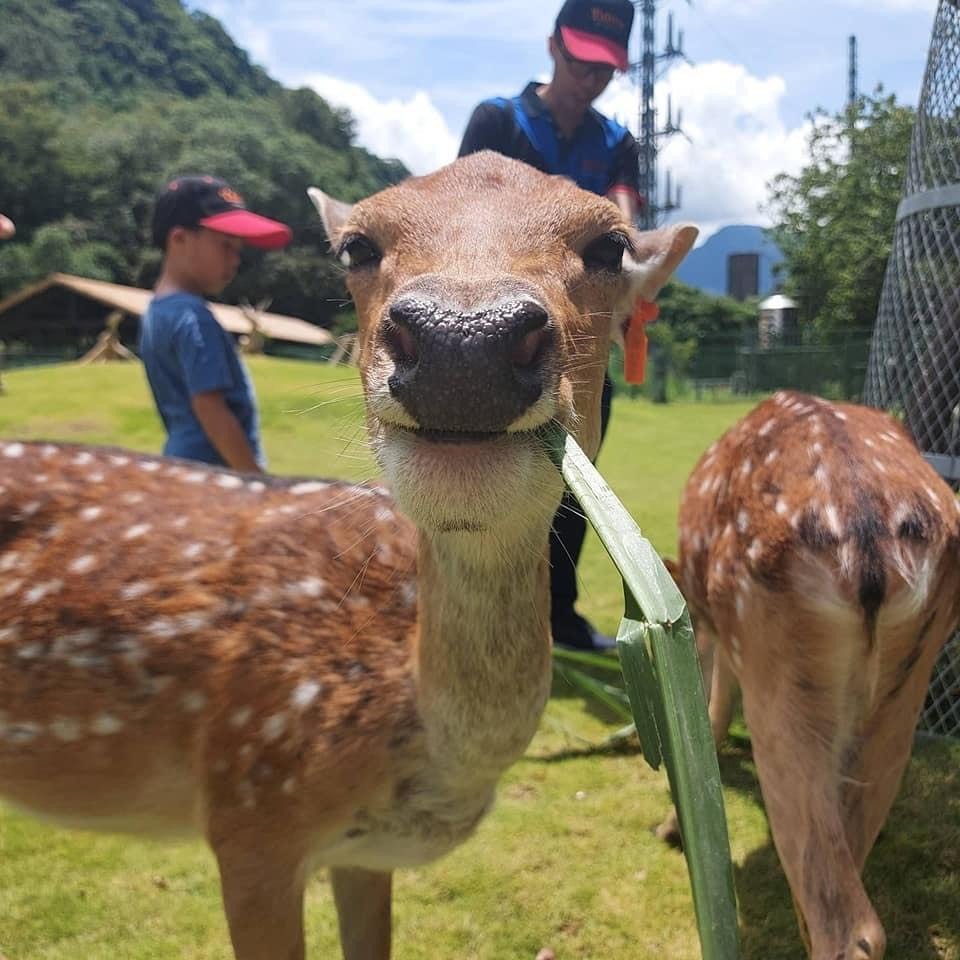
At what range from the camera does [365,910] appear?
260 centimetres

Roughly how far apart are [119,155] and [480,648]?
210ft

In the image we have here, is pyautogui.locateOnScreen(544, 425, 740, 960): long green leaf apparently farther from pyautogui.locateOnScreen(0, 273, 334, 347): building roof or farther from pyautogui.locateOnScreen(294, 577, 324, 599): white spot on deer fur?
pyautogui.locateOnScreen(0, 273, 334, 347): building roof

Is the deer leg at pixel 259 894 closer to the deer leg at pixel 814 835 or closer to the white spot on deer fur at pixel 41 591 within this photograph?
the white spot on deer fur at pixel 41 591

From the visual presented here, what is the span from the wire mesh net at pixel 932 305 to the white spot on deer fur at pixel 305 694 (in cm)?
318

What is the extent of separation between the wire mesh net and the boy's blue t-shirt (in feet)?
10.4

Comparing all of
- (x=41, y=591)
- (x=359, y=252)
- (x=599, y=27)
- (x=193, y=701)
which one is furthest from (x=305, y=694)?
(x=599, y=27)

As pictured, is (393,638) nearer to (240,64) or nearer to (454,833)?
(454,833)

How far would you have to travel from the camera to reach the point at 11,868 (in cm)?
331

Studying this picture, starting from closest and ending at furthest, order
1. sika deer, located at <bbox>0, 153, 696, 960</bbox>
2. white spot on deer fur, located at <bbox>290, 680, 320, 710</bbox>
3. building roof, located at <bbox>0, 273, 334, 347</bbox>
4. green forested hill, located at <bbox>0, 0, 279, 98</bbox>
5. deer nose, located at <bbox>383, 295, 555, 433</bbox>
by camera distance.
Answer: deer nose, located at <bbox>383, 295, 555, 433</bbox>
sika deer, located at <bbox>0, 153, 696, 960</bbox>
white spot on deer fur, located at <bbox>290, 680, 320, 710</bbox>
building roof, located at <bbox>0, 273, 334, 347</bbox>
green forested hill, located at <bbox>0, 0, 279, 98</bbox>

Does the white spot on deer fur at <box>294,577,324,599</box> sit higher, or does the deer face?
the deer face

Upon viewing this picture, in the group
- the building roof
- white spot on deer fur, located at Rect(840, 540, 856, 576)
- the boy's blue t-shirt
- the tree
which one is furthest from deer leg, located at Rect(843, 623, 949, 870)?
the building roof

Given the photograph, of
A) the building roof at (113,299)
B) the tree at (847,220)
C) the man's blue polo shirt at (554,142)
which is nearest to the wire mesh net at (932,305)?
the man's blue polo shirt at (554,142)

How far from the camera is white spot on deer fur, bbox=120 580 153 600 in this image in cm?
233

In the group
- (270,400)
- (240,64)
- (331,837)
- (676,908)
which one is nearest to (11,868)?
(331,837)
